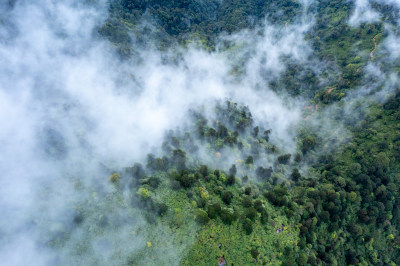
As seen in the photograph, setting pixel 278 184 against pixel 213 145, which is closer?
pixel 278 184

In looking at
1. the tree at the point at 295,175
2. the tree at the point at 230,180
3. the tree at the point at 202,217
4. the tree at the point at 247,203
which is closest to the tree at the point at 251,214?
the tree at the point at 247,203

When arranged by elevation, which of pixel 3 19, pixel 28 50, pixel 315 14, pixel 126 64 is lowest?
pixel 28 50

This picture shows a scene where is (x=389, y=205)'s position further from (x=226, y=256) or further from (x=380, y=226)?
(x=226, y=256)

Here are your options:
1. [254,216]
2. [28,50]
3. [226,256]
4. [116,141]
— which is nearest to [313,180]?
[254,216]

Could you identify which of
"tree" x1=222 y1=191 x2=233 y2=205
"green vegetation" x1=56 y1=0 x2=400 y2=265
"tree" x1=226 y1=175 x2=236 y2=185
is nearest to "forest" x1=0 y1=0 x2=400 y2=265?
"tree" x1=222 y1=191 x2=233 y2=205

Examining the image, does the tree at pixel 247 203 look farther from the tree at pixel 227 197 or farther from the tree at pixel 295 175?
the tree at pixel 295 175

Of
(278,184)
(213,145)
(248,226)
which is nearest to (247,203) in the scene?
(248,226)

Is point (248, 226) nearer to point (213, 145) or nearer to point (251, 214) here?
point (251, 214)

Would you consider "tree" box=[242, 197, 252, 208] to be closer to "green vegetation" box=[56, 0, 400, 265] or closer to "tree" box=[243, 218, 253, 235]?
"green vegetation" box=[56, 0, 400, 265]

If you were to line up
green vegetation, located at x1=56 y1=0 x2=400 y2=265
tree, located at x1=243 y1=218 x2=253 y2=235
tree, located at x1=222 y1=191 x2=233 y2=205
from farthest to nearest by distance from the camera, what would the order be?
tree, located at x1=222 y1=191 x2=233 y2=205
tree, located at x1=243 y1=218 x2=253 y2=235
green vegetation, located at x1=56 y1=0 x2=400 y2=265

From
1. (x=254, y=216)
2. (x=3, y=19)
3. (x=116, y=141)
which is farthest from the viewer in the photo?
(x=3, y=19)

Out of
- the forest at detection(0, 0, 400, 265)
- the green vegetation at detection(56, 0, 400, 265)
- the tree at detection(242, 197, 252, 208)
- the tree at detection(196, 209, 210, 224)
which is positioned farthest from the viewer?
the tree at detection(242, 197, 252, 208)
